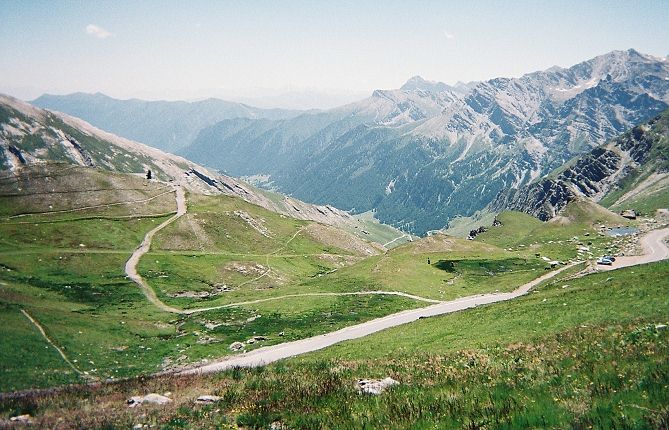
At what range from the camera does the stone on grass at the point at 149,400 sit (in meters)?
19.0

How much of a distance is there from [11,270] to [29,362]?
50.4 metres

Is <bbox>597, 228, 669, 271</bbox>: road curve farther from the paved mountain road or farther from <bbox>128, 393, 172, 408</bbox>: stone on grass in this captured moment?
<bbox>128, 393, 172, 408</bbox>: stone on grass

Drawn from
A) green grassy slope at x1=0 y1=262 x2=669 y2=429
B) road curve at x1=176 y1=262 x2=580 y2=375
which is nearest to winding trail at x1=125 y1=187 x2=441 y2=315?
road curve at x1=176 y1=262 x2=580 y2=375

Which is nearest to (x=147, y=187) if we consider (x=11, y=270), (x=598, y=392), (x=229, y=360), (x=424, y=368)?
(x=11, y=270)

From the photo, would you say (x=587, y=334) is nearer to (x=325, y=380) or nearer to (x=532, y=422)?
(x=325, y=380)

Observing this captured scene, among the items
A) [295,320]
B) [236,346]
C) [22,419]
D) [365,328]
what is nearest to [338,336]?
[365,328]

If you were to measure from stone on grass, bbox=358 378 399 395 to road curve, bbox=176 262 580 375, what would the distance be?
26085mm

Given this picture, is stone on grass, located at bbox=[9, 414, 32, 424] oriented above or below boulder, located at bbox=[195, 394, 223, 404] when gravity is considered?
above

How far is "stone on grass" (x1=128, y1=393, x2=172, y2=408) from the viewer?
19020 mm

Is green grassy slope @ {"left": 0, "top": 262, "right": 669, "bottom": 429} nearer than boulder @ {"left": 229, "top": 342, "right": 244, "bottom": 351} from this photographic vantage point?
Yes

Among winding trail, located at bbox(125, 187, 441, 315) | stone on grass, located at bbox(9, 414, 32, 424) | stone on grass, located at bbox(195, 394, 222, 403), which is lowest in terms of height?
winding trail, located at bbox(125, 187, 441, 315)

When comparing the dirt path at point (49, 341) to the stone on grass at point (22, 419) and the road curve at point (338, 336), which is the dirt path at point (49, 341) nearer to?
the road curve at point (338, 336)

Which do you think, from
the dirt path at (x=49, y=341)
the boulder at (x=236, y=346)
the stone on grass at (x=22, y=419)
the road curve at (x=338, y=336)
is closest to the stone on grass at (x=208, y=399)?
the stone on grass at (x=22, y=419)

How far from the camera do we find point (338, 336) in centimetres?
6788
